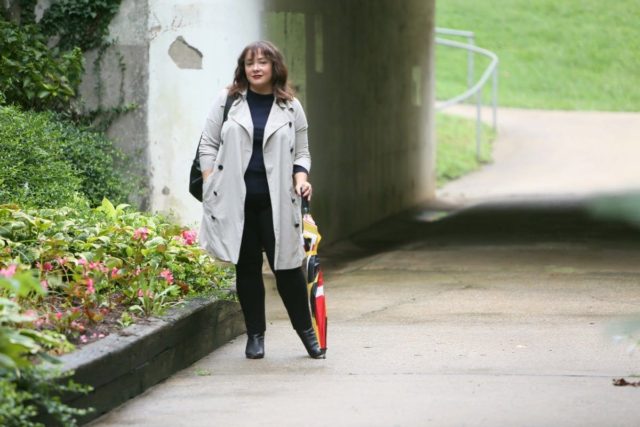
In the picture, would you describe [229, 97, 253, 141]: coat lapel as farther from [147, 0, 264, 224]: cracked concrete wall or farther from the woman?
[147, 0, 264, 224]: cracked concrete wall

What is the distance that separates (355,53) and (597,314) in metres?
6.97

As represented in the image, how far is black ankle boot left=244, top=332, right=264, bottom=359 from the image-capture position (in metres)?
6.88

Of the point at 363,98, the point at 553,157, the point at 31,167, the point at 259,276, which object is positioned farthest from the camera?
the point at 553,157

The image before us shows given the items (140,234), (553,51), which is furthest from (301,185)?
(553,51)

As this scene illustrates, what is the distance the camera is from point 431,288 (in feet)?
32.9

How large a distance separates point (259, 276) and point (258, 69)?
3.73 feet

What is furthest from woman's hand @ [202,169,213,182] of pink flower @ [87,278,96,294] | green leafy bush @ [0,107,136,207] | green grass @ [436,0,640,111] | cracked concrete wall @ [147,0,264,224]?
green grass @ [436,0,640,111]

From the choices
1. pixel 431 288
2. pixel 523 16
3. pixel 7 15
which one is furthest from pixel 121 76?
pixel 523 16

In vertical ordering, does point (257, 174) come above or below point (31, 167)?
above

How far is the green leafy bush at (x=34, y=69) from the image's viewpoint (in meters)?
9.46

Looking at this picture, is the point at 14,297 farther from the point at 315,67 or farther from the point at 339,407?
the point at 315,67

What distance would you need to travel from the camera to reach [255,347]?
6883 millimetres

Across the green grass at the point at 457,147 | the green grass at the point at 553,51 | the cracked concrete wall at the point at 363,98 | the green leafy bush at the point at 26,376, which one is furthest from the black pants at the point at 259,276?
the green grass at the point at 553,51

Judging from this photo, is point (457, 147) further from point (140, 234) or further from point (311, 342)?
point (311, 342)
